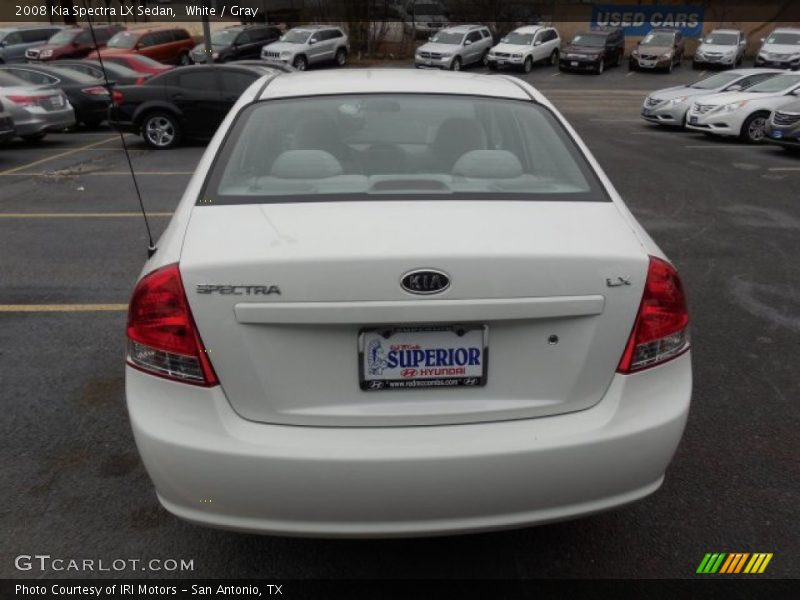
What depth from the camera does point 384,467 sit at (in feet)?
7.06

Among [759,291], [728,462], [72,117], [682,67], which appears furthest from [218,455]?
[682,67]

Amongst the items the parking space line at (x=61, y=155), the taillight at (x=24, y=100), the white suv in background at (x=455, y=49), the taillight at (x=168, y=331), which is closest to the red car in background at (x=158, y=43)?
the white suv in background at (x=455, y=49)

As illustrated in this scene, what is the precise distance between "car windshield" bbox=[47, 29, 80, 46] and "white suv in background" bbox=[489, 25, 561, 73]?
17.6m

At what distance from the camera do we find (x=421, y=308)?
2133mm

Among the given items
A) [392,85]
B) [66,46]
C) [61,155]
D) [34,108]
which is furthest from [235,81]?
[66,46]

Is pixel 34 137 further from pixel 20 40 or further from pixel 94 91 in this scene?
pixel 20 40

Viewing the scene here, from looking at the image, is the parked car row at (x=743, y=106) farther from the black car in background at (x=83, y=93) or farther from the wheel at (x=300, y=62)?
the wheel at (x=300, y=62)

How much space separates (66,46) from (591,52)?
2202cm

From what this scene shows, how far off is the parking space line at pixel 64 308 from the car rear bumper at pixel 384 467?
3.28 metres

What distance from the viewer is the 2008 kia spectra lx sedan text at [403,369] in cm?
215

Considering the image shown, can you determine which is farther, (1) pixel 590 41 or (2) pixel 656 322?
(1) pixel 590 41

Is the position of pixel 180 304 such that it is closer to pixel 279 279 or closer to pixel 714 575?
pixel 279 279

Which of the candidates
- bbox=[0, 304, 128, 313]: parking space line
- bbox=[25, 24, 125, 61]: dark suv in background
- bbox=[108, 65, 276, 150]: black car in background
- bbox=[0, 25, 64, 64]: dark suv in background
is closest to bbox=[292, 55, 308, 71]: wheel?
bbox=[25, 24, 125, 61]: dark suv in background

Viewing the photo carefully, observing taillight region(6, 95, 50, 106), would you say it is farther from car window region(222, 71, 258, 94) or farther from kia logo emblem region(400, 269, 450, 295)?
kia logo emblem region(400, 269, 450, 295)
